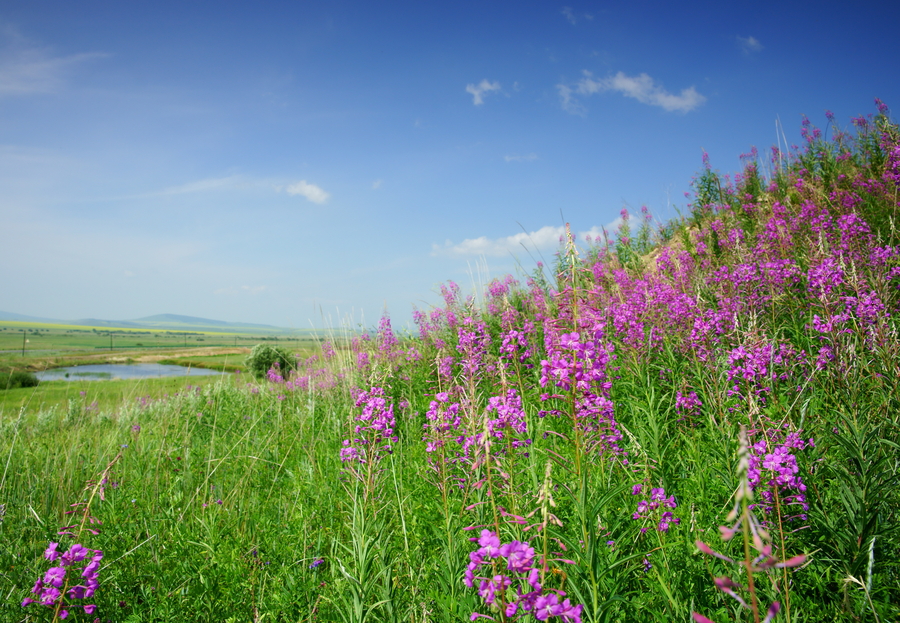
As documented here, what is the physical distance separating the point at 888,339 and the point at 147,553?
551cm

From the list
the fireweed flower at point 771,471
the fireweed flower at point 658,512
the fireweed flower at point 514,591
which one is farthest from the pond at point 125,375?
the fireweed flower at point 771,471

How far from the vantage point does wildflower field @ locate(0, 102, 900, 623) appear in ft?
6.27


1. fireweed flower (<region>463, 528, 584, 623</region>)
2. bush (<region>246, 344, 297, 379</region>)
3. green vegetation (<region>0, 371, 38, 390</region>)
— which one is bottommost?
green vegetation (<region>0, 371, 38, 390</region>)

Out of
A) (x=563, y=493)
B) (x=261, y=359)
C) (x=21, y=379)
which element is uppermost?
(x=563, y=493)

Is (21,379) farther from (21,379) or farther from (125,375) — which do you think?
(125,375)

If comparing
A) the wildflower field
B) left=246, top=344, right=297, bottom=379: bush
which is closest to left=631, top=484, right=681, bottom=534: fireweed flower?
the wildflower field

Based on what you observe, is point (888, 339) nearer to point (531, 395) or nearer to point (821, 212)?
point (531, 395)

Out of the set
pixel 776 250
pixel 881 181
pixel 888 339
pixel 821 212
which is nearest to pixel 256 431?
pixel 888 339

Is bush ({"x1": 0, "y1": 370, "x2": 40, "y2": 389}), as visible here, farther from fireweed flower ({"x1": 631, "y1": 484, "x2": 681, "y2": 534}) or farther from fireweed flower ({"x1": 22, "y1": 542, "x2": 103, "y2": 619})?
fireweed flower ({"x1": 631, "y1": 484, "x2": 681, "y2": 534})

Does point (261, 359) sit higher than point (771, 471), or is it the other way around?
point (771, 471)

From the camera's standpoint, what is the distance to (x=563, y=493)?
306 cm

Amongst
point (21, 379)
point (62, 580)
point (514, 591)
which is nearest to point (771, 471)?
point (514, 591)

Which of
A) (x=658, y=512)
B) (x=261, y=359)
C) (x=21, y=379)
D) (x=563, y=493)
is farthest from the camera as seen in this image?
(x=21, y=379)

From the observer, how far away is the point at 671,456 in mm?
3680
